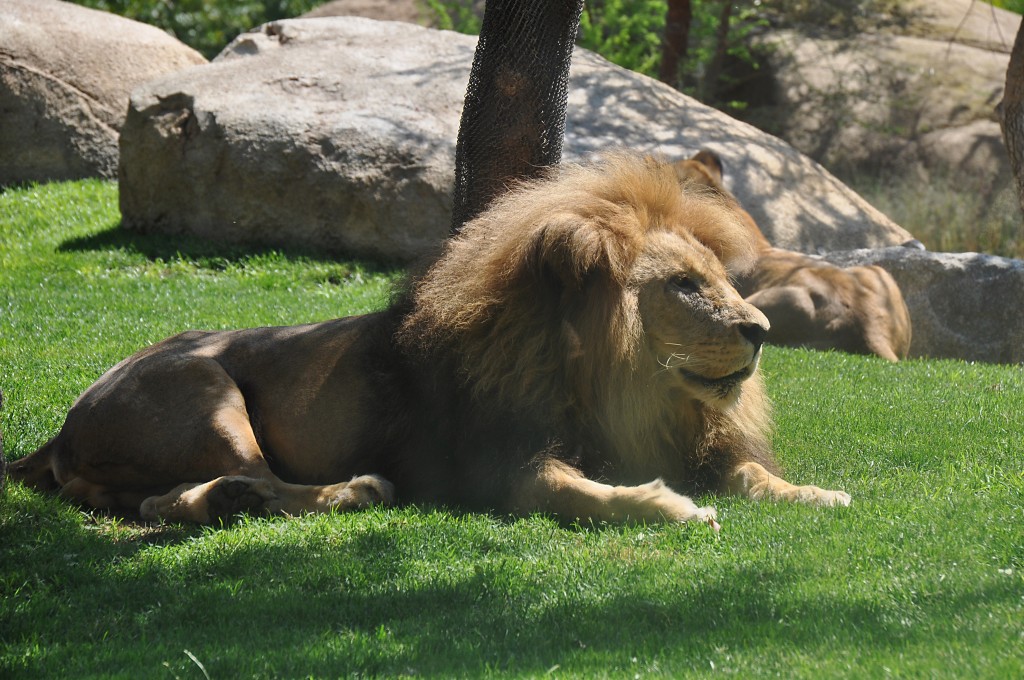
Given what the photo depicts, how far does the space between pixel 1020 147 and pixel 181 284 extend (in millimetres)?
7395

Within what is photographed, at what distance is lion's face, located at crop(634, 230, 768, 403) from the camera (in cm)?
493

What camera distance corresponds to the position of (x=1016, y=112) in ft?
28.1

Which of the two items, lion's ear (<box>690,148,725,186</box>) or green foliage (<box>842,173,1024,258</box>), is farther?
green foliage (<box>842,173,1024,258</box>)

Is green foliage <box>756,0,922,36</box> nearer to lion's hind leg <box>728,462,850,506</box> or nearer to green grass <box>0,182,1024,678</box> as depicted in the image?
green grass <box>0,182,1024,678</box>

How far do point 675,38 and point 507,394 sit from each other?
46.6 ft

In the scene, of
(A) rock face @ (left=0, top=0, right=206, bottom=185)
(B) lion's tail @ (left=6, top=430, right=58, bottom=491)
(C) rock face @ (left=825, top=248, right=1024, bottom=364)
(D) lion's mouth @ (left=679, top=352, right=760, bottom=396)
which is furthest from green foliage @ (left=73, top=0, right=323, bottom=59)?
(D) lion's mouth @ (left=679, top=352, right=760, bottom=396)

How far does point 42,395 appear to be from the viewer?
7.18 meters

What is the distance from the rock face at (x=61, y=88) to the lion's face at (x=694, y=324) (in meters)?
11.6

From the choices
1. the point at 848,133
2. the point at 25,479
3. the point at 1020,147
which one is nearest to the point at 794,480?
the point at 25,479

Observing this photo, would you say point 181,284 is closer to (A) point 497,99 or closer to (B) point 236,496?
(A) point 497,99

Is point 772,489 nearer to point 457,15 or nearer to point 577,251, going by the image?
point 577,251

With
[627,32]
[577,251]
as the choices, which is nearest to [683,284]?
[577,251]

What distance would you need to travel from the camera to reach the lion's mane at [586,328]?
16.4 ft

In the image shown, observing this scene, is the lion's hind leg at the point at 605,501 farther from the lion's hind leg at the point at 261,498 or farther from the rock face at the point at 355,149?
the rock face at the point at 355,149
